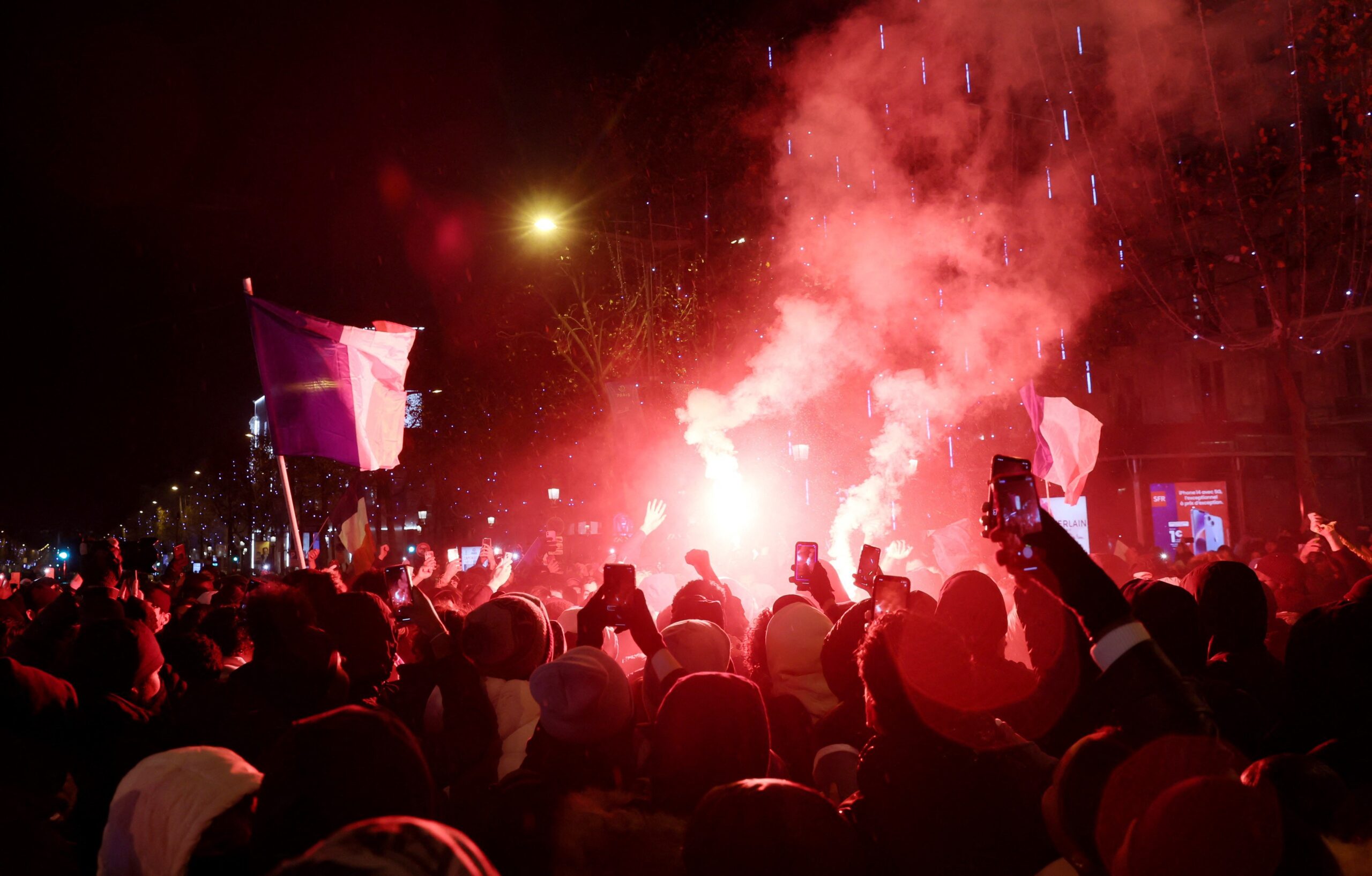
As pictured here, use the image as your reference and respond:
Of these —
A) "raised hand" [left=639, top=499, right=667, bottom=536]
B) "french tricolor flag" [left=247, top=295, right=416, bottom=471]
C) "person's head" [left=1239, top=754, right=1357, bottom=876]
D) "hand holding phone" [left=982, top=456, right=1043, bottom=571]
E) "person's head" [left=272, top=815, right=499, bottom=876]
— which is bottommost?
"person's head" [left=1239, top=754, right=1357, bottom=876]

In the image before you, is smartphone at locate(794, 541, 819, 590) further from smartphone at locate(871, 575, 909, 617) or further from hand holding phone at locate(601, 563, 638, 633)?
hand holding phone at locate(601, 563, 638, 633)

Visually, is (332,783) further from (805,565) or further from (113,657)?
(805,565)

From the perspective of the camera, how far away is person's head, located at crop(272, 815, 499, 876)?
4.42 ft

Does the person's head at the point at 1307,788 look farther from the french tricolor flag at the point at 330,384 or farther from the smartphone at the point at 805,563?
the french tricolor flag at the point at 330,384

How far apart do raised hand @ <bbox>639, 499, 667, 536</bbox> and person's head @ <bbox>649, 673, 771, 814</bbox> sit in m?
7.47

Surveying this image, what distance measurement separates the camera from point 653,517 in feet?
34.6

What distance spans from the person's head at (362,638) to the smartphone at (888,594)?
7.98ft

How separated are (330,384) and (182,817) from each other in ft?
25.7

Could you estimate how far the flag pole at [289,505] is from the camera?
8.00 meters

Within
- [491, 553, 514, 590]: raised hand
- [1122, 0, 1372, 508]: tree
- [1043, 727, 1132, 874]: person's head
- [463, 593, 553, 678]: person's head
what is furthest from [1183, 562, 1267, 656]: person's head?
[1122, 0, 1372, 508]: tree

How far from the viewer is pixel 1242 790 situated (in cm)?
187

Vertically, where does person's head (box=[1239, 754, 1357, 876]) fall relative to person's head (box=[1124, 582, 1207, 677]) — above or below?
below

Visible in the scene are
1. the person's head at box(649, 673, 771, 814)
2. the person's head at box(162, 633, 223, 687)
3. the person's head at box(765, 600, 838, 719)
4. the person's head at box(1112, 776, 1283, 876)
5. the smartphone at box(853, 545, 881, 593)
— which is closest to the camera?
the person's head at box(1112, 776, 1283, 876)

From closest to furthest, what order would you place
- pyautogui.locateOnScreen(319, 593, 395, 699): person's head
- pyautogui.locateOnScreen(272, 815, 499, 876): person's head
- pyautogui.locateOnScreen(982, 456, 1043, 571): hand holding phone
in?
pyautogui.locateOnScreen(272, 815, 499, 876): person's head, pyautogui.locateOnScreen(982, 456, 1043, 571): hand holding phone, pyautogui.locateOnScreen(319, 593, 395, 699): person's head
